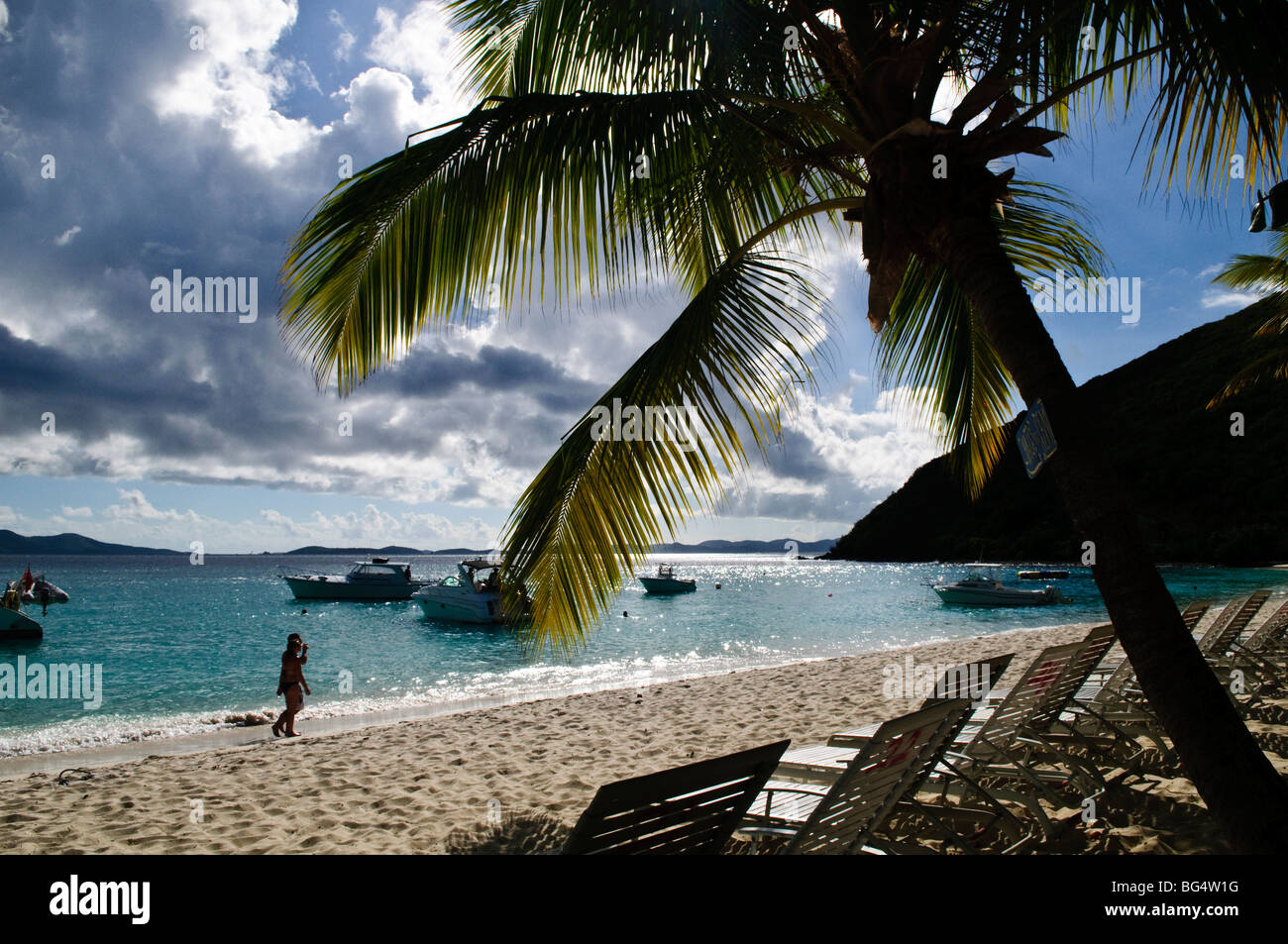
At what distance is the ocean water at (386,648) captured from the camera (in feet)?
48.4

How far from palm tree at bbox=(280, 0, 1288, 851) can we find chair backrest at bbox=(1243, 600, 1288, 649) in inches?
214

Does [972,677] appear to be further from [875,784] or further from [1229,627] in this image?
[1229,627]

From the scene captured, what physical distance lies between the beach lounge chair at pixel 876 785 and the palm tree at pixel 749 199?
2.44ft

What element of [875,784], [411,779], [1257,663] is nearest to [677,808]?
[875,784]

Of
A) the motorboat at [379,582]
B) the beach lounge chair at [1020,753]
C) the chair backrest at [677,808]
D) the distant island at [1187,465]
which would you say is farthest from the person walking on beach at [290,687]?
the distant island at [1187,465]

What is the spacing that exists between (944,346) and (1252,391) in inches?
2289

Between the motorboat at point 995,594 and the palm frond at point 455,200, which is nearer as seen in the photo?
the palm frond at point 455,200

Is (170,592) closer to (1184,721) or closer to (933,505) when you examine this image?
(1184,721)

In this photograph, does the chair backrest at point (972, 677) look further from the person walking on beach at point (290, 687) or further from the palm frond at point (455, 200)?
the person walking on beach at point (290, 687)

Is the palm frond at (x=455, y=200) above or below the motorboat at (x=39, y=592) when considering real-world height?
above

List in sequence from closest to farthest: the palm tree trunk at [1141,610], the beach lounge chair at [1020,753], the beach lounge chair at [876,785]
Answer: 1. the palm tree trunk at [1141,610]
2. the beach lounge chair at [876,785]
3. the beach lounge chair at [1020,753]

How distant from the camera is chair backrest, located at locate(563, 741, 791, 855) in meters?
1.92

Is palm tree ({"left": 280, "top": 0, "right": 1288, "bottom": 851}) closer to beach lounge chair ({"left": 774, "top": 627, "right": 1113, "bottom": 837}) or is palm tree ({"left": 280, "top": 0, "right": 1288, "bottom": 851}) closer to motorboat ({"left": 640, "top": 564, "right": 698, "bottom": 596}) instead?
beach lounge chair ({"left": 774, "top": 627, "right": 1113, "bottom": 837})

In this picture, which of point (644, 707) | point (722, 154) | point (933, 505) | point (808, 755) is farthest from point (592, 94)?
point (933, 505)
